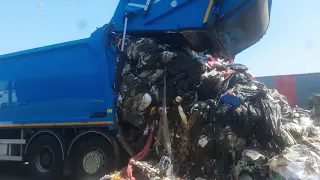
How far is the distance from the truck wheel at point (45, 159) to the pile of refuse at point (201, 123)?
138cm

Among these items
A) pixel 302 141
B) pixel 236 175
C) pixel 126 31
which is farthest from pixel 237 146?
pixel 126 31

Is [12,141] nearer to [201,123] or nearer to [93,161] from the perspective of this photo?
[93,161]

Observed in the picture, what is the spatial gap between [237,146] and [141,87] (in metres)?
1.50

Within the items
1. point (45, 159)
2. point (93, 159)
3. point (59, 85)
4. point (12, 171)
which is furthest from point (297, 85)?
point (93, 159)

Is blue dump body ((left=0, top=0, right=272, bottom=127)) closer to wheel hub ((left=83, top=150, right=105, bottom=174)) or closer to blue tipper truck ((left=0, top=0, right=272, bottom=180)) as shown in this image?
blue tipper truck ((left=0, top=0, right=272, bottom=180))

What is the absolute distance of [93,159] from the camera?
5.21m

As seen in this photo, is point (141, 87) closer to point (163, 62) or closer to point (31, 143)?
point (163, 62)

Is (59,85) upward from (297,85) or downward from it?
downward

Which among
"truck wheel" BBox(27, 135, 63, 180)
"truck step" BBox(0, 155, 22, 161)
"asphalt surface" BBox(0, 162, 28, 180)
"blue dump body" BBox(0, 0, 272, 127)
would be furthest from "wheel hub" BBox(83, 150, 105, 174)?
"asphalt surface" BBox(0, 162, 28, 180)

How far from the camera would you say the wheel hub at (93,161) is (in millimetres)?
5139

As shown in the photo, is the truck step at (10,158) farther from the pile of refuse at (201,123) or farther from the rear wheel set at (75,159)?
the pile of refuse at (201,123)

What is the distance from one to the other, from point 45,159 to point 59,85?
1277 mm

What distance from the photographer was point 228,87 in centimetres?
459

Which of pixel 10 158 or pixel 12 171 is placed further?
pixel 12 171
